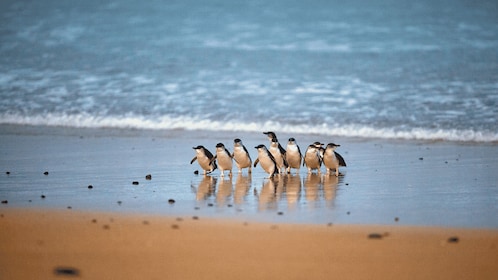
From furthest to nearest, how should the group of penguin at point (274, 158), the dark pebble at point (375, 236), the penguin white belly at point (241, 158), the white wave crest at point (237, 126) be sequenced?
1. the white wave crest at point (237, 126)
2. the penguin white belly at point (241, 158)
3. the group of penguin at point (274, 158)
4. the dark pebble at point (375, 236)

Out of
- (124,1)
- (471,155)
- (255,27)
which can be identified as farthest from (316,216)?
(124,1)

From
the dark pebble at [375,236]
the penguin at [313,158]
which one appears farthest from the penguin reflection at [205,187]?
the dark pebble at [375,236]

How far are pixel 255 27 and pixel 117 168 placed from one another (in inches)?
539

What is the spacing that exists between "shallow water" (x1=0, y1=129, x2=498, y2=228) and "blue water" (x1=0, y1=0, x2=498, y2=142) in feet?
6.00

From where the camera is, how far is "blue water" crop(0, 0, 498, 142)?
1580 cm

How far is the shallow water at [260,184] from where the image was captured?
340 inches

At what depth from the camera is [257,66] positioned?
67.3ft

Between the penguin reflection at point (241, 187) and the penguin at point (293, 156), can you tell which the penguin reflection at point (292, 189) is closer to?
the penguin at point (293, 156)

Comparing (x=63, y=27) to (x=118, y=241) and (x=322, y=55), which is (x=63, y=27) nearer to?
(x=322, y=55)

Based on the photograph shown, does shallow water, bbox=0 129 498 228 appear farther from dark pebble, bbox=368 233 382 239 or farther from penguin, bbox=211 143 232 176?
dark pebble, bbox=368 233 382 239

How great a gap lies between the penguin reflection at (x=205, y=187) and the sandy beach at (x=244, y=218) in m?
0.01

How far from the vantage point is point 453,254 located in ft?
23.2

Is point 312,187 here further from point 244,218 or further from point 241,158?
point 244,218

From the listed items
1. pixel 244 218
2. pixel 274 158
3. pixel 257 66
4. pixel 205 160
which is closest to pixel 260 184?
pixel 274 158
